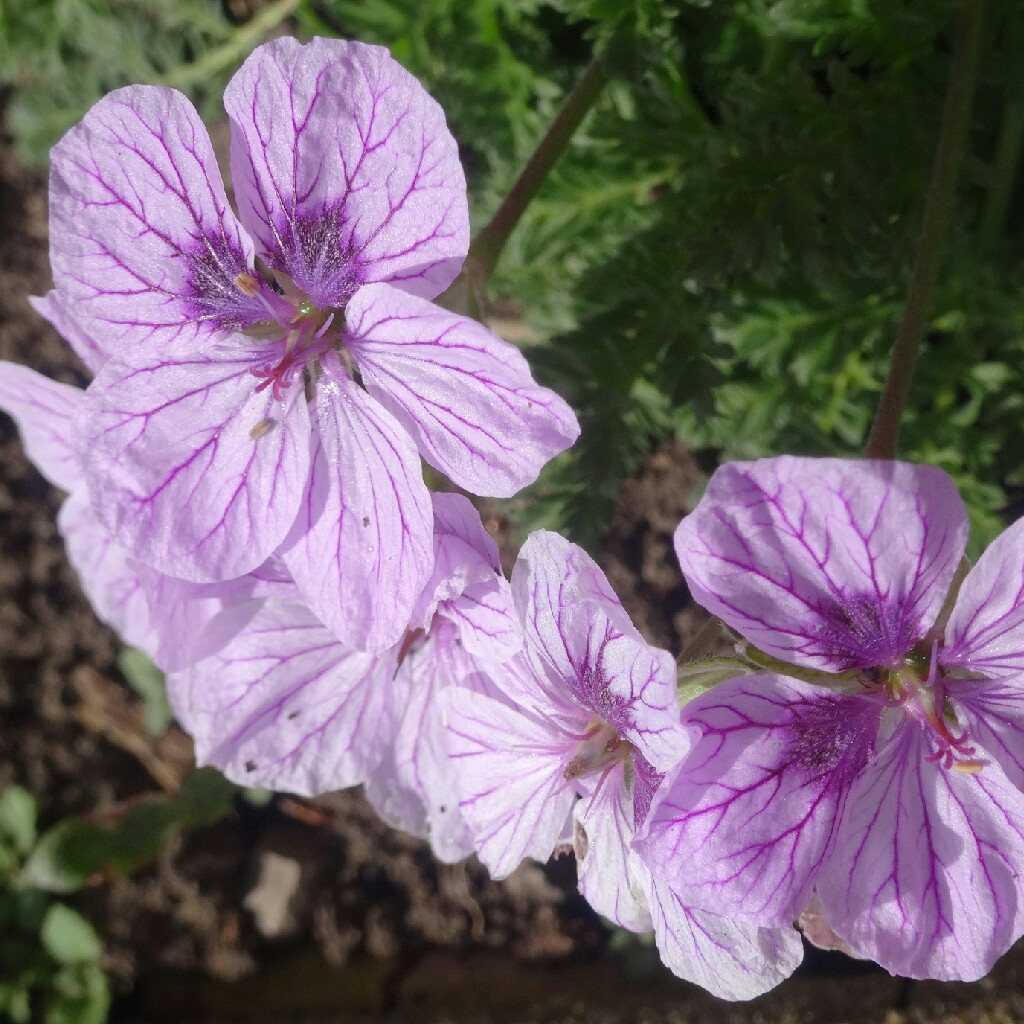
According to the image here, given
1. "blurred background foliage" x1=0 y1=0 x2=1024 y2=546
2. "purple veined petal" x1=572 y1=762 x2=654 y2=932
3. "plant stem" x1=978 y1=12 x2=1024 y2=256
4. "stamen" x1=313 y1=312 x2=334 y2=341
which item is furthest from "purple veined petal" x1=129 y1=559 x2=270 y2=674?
"plant stem" x1=978 y1=12 x2=1024 y2=256

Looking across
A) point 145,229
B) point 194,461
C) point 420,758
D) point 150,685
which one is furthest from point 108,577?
point 150,685

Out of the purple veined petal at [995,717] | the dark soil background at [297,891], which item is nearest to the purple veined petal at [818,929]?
the purple veined petal at [995,717]

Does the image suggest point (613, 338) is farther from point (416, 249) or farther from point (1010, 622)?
point (1010, 622)

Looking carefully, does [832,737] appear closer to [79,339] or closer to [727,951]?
[727,951]

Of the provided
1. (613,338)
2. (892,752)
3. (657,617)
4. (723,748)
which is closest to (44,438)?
(613,338)

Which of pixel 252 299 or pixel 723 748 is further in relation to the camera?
pixel 252 299

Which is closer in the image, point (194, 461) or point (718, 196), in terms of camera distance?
point (194, 461)
